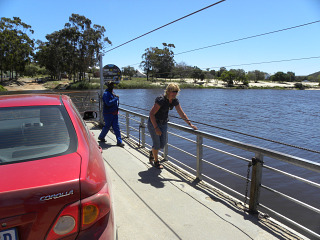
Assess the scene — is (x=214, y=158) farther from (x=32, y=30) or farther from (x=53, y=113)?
(x=32, y=30)

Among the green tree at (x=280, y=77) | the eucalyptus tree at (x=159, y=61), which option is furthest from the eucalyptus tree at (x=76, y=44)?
the green tree at (x=280, y=77)

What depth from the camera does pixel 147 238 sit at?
102 inches

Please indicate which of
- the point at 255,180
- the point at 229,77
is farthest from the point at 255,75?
the point at 255,180

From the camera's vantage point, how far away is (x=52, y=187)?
1.44m

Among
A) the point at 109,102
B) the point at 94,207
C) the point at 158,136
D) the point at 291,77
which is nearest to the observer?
the point at 94,207

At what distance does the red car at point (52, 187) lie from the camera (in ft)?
4.49

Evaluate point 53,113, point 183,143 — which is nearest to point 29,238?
point 53,113

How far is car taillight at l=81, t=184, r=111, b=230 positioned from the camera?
4.96ft

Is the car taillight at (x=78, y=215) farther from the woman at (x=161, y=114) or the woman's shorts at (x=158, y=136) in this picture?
the woman's shorts at (x=158, y=136)

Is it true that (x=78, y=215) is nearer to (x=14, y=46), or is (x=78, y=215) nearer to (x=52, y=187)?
(x=52, y=187)

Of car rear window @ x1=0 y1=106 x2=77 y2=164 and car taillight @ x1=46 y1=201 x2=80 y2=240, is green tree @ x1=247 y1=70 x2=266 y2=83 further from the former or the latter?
car taillight @ x1=46 y1=201 x2=80 y2=240

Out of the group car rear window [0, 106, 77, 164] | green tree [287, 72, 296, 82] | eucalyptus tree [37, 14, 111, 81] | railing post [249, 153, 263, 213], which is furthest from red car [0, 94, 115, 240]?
green tree [287, 72, 296, 82]

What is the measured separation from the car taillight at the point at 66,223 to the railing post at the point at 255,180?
225cm

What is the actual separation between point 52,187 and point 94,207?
0.29 m
